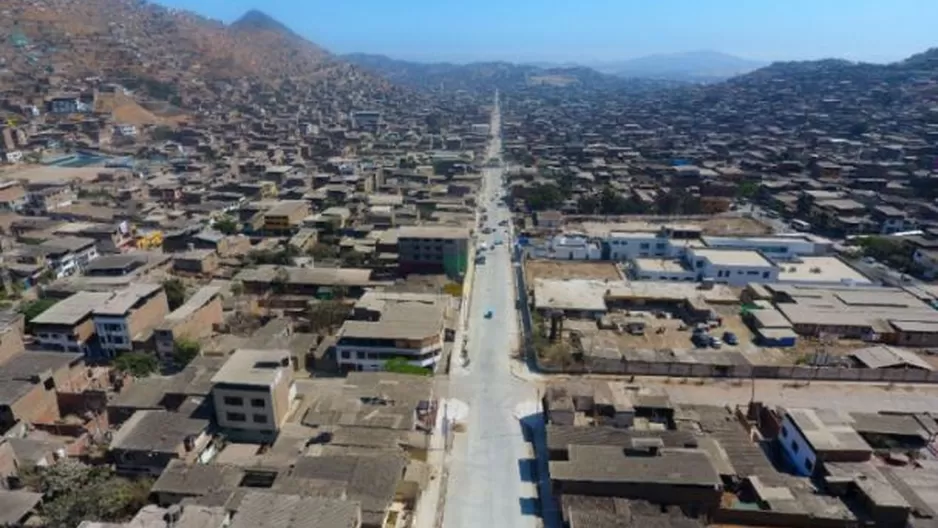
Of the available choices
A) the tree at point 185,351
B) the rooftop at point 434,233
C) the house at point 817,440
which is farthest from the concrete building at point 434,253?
the house at point 817,440

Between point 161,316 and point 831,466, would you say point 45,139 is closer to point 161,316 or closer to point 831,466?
point 161,316

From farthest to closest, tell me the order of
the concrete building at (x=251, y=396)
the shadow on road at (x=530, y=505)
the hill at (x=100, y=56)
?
the hill at (x=100, y=56)
the concrete building at (x=251, y=396)
the shadow on road at (x=530, y=505)

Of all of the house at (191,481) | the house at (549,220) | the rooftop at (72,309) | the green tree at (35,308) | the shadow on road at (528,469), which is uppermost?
the rooftop at (72,309)

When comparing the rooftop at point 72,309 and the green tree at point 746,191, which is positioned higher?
the rooftop at point 72,309

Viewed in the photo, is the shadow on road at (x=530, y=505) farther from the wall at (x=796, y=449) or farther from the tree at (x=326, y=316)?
the tree at (x=326, y=316)

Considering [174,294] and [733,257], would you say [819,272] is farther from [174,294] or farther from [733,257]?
[174,294]

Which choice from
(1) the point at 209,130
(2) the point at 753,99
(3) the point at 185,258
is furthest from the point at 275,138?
(2) the point at 753,99
